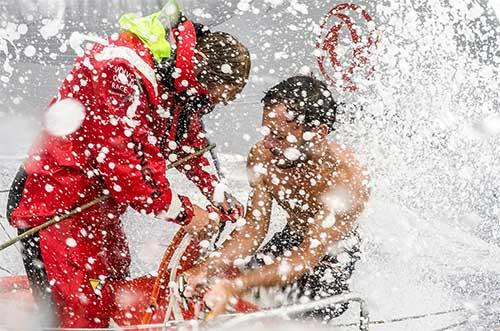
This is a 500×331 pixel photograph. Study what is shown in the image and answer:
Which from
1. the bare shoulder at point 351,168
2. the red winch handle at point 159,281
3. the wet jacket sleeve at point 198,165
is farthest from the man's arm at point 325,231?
the wet jacket sleeve at point 198,165

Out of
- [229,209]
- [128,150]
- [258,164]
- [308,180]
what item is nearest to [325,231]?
[308,180]

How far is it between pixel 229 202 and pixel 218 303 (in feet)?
1.67

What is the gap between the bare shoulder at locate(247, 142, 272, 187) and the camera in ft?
8.95

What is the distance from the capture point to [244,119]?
6848 millimetres

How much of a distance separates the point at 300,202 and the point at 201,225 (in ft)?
2.04

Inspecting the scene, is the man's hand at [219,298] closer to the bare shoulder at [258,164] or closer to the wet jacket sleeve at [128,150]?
the wet jacket sleeve at [128,150]

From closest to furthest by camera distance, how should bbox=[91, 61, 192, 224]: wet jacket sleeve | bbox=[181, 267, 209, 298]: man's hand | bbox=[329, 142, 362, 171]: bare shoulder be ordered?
bbox=[91, 61, 192, 224]: wet jacket sleeve → bbox=[181, 267, 209, 298]: man's hand → bbox=[329, 142, 362, 171]: bare shoulder

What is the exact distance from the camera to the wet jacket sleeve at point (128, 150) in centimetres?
197

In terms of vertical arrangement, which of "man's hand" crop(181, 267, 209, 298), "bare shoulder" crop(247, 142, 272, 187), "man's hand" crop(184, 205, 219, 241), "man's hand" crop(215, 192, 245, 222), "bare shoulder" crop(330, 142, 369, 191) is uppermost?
"bare shoulder" crop(247, 142, 272, 187)

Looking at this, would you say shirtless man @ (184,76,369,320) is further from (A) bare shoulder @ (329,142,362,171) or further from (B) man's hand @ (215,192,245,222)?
(B) man's hand @ (215,192,245,222)

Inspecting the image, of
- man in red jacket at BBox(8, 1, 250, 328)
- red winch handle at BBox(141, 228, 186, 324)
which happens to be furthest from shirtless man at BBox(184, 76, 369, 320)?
man in red jacket at BBox(8, 1, 250, 328)

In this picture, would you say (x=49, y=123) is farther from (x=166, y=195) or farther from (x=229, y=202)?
(x=229, y=202)

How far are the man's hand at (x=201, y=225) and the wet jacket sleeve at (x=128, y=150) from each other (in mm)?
28

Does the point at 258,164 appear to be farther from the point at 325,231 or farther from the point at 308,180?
the point at 325,231
